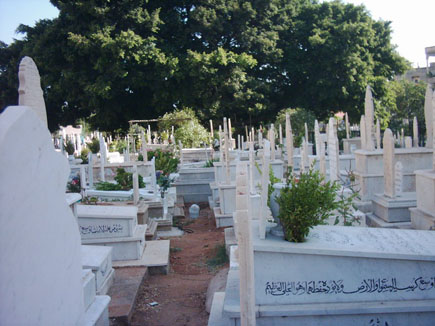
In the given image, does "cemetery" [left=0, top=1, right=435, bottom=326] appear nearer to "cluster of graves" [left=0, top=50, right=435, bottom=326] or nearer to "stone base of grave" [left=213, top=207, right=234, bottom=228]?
"cluster of graves" [left=0, top=50, right=435, bottom=326]

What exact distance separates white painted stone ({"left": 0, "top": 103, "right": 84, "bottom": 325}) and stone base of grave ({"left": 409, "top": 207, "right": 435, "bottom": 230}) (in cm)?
523

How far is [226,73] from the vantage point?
846 inches

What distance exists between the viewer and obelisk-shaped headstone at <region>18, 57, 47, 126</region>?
3.27 metres

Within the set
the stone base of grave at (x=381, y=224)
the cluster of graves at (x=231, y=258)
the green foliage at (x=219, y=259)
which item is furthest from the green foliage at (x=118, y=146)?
the stone base of grave at (x=381, y=224)

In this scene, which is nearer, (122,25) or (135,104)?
(122,25)

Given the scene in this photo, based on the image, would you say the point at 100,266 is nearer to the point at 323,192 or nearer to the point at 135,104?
the point at 323,192

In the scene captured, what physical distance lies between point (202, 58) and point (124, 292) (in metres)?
17.0

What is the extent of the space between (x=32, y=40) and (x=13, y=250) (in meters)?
22.9

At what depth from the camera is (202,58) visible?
2061 cm

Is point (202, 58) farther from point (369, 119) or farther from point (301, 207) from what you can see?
point (301, 207)

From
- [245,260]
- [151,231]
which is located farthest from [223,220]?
[245,260]

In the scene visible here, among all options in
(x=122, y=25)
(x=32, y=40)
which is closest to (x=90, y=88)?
(x=122, y=25)

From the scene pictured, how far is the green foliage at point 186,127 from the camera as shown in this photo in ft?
66.7

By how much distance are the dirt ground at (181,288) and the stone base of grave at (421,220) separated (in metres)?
3.21
